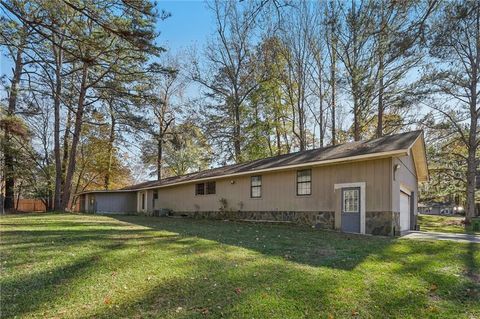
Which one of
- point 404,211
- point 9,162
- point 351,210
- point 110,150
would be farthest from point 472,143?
point 9,162

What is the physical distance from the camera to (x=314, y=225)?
12547 mm

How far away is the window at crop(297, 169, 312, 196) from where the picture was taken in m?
12.9

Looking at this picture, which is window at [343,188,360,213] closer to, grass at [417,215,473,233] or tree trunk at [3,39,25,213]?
grass at [417,215,473,233]

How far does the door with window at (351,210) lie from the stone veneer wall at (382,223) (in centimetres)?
39

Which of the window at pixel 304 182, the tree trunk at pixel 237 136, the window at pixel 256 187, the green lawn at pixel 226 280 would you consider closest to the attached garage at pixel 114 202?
the tree trunk at pixel 237 136

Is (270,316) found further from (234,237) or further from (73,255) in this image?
(234,237)

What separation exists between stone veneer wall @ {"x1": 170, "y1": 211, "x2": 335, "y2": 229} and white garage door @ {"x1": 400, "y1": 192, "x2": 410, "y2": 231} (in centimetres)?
261

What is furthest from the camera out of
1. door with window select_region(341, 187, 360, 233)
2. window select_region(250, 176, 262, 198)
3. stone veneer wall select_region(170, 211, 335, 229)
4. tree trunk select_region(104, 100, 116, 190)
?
tree trunk select_region(104, 100, 116, 190)

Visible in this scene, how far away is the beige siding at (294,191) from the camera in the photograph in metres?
10.8

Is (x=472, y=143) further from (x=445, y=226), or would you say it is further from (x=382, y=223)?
(x=382, y=223)

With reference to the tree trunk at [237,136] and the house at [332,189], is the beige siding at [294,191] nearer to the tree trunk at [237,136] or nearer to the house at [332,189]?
the house at [332,189]

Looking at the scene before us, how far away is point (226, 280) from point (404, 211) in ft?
34.0

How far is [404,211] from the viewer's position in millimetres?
12945

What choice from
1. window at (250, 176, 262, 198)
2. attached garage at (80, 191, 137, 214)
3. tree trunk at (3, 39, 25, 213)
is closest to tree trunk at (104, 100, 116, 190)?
attached garage at (80, 191, 137, 214)
